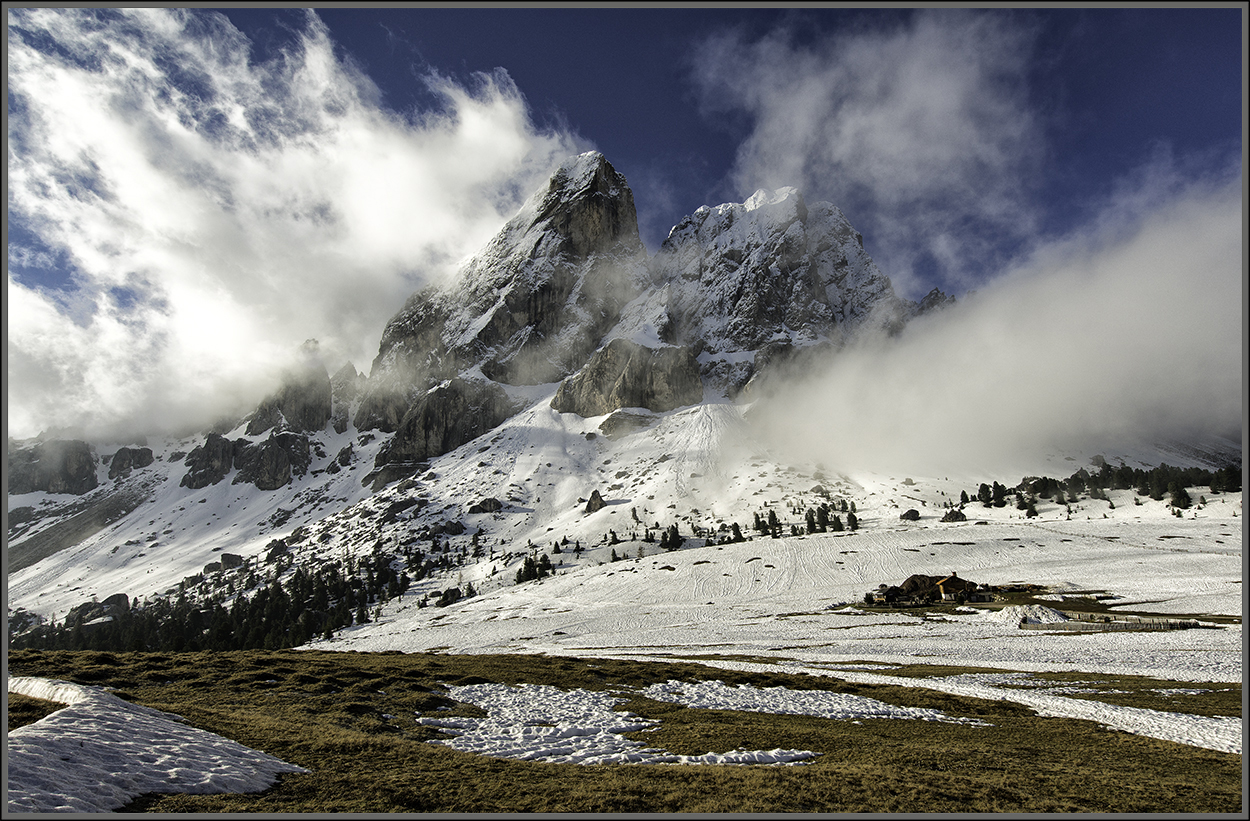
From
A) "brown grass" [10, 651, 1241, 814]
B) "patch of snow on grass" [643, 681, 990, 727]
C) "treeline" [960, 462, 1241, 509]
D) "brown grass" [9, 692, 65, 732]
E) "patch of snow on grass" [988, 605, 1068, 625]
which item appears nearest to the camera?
"brown grass" [10, 651, 1241, 814]

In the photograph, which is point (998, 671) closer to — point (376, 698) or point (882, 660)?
point (882, 660)

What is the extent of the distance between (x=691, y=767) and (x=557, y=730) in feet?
23.4

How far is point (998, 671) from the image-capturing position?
3600 cm

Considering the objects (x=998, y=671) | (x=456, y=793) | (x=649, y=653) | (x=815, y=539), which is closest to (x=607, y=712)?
(x=456, y=793)

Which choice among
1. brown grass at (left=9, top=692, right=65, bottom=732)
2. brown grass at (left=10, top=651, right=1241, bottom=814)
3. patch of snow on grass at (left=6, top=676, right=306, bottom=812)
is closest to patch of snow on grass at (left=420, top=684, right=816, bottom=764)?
brown grass at (left=10, top=651, right=1241, bottom=814)

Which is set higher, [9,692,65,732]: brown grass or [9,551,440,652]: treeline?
[9,692,65,732]: brown grass

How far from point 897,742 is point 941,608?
72.7m

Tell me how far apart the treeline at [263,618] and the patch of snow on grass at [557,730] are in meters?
84.4

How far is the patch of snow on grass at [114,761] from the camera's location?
9414 mm

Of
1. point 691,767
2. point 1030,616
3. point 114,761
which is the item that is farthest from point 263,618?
point 691,767

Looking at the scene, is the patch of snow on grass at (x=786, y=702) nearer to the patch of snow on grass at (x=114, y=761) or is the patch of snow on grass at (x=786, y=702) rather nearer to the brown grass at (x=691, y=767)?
the brown grass at (x=691, y=767)

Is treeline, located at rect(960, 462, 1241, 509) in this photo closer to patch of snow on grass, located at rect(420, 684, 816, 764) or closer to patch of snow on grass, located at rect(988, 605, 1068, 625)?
patch of snow on grass, located at rect(988, 605, 1068, 625)

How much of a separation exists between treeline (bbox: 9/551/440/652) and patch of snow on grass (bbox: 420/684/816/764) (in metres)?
84.4

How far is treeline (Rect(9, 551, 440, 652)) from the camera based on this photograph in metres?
112
